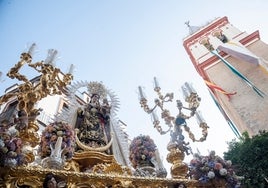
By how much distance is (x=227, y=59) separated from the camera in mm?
19766

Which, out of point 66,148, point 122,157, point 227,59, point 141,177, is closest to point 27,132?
point 66,148


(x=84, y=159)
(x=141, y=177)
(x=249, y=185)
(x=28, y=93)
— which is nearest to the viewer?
(x=141, y=177)

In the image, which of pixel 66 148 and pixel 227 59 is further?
pixel 227 59

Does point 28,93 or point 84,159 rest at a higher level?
point 28,93

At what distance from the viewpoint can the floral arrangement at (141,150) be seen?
15.7ft

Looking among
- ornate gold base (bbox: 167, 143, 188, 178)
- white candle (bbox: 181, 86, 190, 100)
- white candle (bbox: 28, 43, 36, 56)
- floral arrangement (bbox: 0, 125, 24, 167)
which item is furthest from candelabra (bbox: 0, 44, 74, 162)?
white candle (bbox: 181, 86, 190, 100)

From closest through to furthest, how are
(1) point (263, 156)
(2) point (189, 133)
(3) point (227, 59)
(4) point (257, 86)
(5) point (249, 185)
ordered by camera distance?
(2) point (189, 133), (5) point (249, 185), (1) point (263, 156), (4) point (257, 86), (3) point (227, 59)

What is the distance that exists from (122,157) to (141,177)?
1.67 meters

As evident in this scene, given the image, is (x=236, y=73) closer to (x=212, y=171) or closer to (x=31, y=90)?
(x=212, y=171)

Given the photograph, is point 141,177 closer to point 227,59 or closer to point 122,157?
point 122,157

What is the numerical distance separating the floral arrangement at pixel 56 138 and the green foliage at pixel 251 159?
6.75 meters

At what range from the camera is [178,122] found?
579 cm

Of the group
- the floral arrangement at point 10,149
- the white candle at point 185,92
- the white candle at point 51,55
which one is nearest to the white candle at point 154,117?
the white candle at point 185,92

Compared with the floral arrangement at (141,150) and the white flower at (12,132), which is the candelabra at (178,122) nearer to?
the floral arrangement at (141,150)
